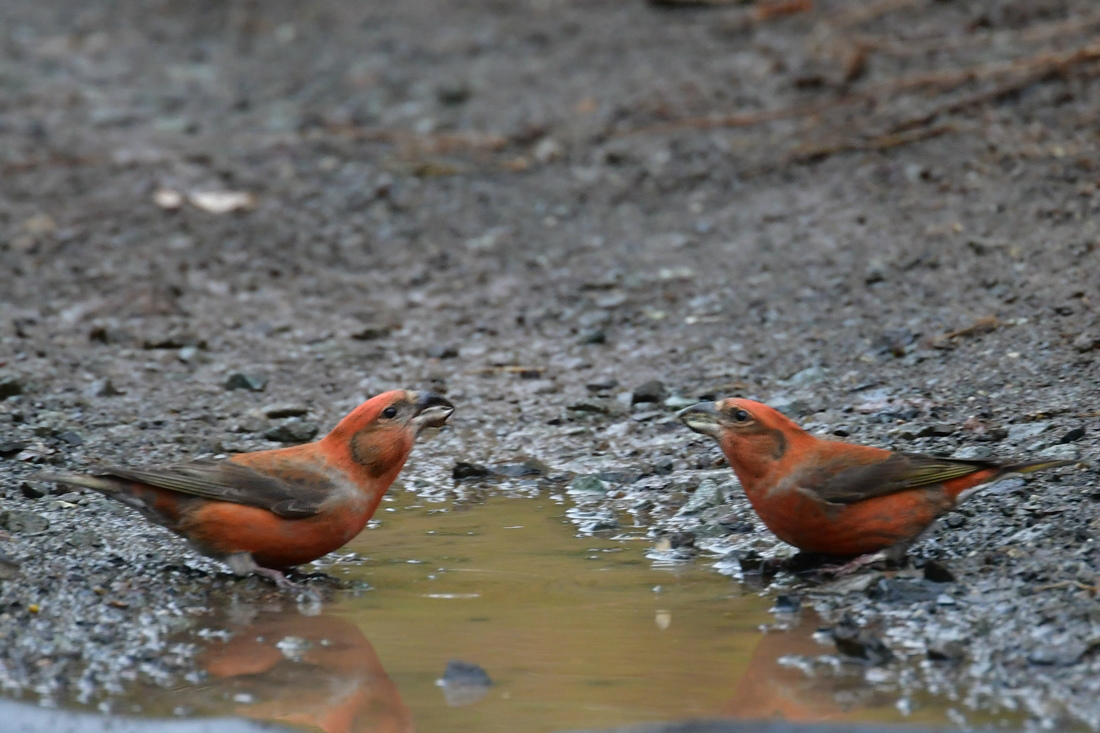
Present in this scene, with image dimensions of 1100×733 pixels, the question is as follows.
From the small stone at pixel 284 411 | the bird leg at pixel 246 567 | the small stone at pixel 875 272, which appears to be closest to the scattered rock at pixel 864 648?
the bird leg at pixel 246 567

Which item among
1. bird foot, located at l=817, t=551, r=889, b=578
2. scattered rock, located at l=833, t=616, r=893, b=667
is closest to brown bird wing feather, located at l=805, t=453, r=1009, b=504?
bird foot, located at l=817, t=551, r=889, b=578

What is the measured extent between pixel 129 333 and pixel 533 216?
3224 mm

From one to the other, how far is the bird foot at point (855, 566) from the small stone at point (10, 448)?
3586 millimetres

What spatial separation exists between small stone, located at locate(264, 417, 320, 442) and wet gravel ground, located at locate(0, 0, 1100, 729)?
3 centimetres

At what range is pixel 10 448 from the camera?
640cm

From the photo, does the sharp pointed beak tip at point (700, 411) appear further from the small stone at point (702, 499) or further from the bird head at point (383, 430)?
the bird head at point (383, 430)

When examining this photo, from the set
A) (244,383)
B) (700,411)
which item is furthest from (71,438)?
(700,411)

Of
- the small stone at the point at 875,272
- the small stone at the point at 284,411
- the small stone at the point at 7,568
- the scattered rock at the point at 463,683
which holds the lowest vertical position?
the small stone at the point at 284,411

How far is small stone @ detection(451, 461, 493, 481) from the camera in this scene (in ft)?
21.5

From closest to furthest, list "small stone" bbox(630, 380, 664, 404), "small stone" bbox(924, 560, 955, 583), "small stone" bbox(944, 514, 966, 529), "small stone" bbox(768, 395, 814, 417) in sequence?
"small stone" bbox(924, 560, 955, 583) → "small stone" bbox(944, 514, 966, 529) → "small stone" bbox(768, 395, 814, 417) → "small stone" bbox(630, 380, 664, 404)

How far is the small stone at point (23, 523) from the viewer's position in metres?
5.36

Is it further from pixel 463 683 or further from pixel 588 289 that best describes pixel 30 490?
pixel 588 289

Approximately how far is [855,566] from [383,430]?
181cm

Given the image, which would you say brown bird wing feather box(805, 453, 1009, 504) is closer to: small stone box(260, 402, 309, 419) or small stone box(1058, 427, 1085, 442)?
small stone box(1058, 427, 1085, 442)
